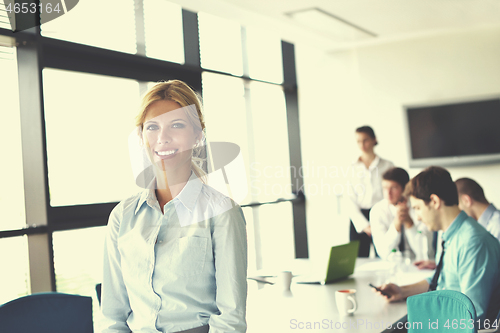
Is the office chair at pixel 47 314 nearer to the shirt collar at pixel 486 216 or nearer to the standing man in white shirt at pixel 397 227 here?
the standing man in white shirt at pixel 397 227

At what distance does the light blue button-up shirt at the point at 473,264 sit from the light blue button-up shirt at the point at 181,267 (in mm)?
1238

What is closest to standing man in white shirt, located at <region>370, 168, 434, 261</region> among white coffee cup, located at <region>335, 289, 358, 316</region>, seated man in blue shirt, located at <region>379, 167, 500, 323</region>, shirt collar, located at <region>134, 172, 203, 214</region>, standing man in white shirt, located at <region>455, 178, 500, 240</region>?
standing man in white shirt, located at <region>455, 178, 500, 240</region>

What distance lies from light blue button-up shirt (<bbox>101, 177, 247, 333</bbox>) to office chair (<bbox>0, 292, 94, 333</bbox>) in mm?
517

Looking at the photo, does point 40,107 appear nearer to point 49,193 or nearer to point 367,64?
point 49,193

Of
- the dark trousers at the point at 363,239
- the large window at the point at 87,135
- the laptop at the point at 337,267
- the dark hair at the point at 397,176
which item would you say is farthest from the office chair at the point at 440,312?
the dark trousers at the point at 363,239

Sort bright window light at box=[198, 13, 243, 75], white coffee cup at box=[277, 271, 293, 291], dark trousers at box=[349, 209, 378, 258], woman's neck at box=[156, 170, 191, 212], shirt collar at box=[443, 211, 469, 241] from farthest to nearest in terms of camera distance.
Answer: dark trousers at box=[349, 209, 378, 258] < bright window light at box=[198, 13, 243, 75] < white coffee cup at box=[277, 271, 293, 291] < shirt collar at box=[443, 211, 469, 241] < woman's neck at box=[156, 170, 191, 212]

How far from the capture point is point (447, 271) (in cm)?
216

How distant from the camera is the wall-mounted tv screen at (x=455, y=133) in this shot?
16.6 ft

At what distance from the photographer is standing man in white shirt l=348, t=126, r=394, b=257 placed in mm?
4668

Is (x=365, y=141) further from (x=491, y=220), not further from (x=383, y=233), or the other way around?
(x=491, y=220)

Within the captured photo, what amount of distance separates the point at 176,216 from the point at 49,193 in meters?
1.85

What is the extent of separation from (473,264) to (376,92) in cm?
383

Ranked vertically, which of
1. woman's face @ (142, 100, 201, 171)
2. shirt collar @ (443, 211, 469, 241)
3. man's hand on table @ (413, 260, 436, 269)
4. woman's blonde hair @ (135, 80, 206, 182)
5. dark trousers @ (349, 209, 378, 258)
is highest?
woman's blonde hair @ (135, 80, 206, 182)

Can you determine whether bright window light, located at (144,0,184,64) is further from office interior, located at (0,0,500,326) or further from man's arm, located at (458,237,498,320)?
man's arm, located at (458,237,498,320)
